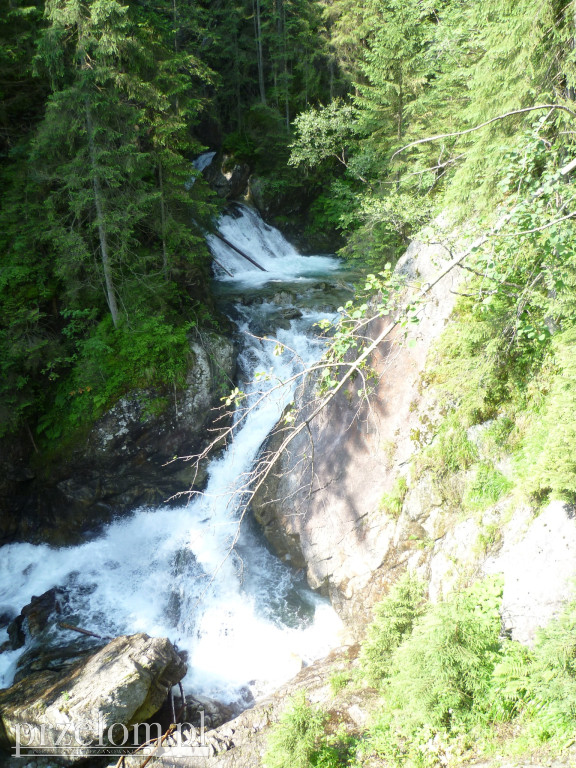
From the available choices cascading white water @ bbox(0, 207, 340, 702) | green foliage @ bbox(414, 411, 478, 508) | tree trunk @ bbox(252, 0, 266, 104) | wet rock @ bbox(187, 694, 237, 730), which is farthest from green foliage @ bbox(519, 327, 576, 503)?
tree trunk @ bbox(252, 0, 266, 104)

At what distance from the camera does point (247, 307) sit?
14.0 metres

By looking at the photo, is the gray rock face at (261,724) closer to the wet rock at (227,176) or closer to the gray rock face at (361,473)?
the gray rock face at (361,473)

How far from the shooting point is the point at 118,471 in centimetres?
1091

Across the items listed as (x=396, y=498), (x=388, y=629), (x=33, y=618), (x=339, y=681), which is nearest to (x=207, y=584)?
(x=339, y=681)

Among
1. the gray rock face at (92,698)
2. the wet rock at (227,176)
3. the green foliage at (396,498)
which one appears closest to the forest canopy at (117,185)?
the green foliage at (396,498)

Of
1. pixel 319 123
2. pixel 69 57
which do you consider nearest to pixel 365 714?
pixel 69 57

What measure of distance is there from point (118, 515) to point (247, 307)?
7102mm

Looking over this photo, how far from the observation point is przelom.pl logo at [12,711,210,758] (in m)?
6.23

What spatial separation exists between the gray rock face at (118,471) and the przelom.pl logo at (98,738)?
450cm

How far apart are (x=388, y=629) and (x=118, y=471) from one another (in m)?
7.78

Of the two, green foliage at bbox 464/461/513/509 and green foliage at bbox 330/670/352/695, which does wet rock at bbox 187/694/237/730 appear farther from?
green foliage at bbox 464/461/513/509

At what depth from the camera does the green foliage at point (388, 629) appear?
5387 millimetres

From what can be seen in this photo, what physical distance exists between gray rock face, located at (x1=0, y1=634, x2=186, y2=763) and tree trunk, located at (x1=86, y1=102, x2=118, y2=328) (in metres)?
7.49

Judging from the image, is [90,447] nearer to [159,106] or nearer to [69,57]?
[159,106]
